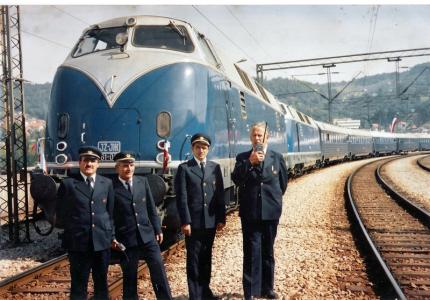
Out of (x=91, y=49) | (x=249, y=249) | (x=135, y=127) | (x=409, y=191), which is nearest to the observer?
(x=249, y=249)

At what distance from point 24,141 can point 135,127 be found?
360 centimetres

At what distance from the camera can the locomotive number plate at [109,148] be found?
23.9ft

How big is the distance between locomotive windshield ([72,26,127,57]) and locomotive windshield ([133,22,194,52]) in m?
0.40

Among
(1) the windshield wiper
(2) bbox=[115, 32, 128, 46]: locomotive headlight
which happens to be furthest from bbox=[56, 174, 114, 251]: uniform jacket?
(1) the windshield wiper

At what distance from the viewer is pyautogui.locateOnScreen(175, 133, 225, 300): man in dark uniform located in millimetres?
4973

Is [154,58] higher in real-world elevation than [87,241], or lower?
higher

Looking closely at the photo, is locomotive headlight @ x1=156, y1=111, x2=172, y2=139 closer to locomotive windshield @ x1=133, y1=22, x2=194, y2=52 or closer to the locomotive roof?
locomotive windshield @ x1=133, y1=22, x2=194, y2=52

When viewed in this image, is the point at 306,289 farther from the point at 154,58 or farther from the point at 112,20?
the point at 112,20

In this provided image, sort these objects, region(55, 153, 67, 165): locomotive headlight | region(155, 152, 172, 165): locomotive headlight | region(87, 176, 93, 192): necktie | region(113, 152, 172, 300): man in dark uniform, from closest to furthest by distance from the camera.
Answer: region(87, 176, 93, 192): necktie < region(113, 152, 172, 300): man in dark uniform < region(155, 152, 172, 165): locomotive headlight < region(55, 153, 67, 165): locomotive headlight

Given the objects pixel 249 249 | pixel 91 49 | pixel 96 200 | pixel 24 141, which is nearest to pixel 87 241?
pixel 96 200

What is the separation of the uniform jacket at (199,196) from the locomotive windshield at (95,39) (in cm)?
434

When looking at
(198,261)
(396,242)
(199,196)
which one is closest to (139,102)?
(199,196)

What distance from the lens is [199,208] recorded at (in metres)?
5.01

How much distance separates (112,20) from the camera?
890cm
